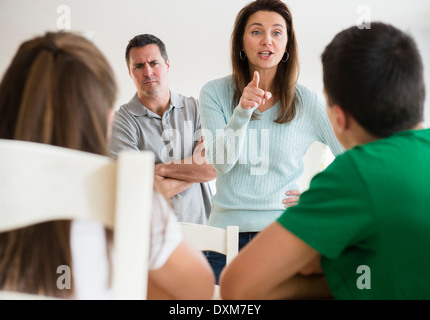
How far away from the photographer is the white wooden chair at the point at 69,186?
52 cm

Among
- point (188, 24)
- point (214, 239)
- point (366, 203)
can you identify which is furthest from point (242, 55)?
point (188, 24)

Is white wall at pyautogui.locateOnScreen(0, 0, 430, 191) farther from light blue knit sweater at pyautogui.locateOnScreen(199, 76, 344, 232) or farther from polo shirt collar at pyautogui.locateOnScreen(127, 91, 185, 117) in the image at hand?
light blue knit sweater at pyautogui.locateOnScreen(199, 76, 344, 232)

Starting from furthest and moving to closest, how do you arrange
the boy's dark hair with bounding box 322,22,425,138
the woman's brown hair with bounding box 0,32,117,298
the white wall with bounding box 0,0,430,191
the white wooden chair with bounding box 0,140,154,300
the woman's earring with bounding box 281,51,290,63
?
the white wall with bounding box 0,0,430,191
the woman's earring with bounding box 281,51,290,63
the boy's dark hair with bounding box 322,22,425,138
the woman's brown hair with bounding box 0,32,117,298
the white wooden chair with bounding box 0,140,154,300

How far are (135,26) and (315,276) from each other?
4.51 meters

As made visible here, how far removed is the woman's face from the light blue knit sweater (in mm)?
156

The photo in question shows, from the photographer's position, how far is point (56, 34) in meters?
0.75

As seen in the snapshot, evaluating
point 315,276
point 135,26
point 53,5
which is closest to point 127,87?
point 135,26

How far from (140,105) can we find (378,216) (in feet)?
5.79

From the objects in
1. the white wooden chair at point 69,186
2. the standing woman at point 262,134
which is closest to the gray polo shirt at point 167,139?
the standing woman at point 262,134

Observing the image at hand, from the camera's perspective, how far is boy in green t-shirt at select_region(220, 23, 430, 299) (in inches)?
28.5

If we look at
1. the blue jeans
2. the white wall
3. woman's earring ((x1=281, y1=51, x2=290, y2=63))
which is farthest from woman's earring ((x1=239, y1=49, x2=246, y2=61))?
the white wall

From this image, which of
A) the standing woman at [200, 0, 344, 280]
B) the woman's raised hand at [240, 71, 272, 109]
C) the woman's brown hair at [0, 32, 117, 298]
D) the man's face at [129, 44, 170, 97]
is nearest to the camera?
the woman's brown hair at [0, 32, 117, 298]

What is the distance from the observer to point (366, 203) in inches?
28.5

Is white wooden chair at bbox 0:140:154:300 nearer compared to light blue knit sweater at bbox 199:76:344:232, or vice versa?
white wooden chair at bbox 0:140:154:300
